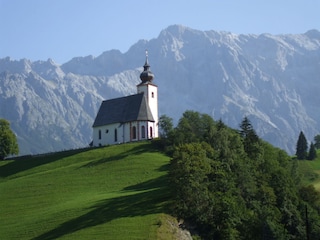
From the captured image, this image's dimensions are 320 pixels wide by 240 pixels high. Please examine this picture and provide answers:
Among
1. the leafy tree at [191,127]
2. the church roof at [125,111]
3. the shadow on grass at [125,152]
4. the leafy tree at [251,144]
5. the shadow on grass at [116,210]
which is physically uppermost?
the church roof at [125,111]

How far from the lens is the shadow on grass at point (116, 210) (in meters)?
67.5

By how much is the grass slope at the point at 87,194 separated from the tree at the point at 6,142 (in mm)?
7645

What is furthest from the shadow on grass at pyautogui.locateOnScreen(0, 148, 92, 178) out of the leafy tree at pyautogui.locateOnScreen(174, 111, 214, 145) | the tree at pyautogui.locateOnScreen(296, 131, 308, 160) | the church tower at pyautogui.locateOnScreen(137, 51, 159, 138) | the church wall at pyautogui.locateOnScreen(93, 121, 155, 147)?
the tree at pyautogui.locateOnScreen(296, 131, 308, 160)

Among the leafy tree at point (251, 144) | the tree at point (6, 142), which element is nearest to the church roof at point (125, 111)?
the tree at point (6, 142)

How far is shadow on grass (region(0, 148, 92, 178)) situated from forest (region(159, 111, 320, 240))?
3404 cm

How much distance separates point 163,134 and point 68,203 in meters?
37.4

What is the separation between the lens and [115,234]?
2498 inches

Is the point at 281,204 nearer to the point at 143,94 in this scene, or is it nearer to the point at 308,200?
the point at 308,200

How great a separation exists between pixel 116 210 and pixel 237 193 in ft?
51.7

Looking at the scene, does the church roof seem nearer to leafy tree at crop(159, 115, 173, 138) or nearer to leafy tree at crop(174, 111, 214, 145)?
leafy tree at crop(159, 115, 173, 138)

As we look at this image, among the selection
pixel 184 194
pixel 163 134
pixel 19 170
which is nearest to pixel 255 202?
pixel 184 194

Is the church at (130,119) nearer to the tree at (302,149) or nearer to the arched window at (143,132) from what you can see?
the arched window at (143,132)

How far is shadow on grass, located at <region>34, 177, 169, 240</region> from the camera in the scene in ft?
221

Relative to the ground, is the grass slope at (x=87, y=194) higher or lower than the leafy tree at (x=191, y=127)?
lower
